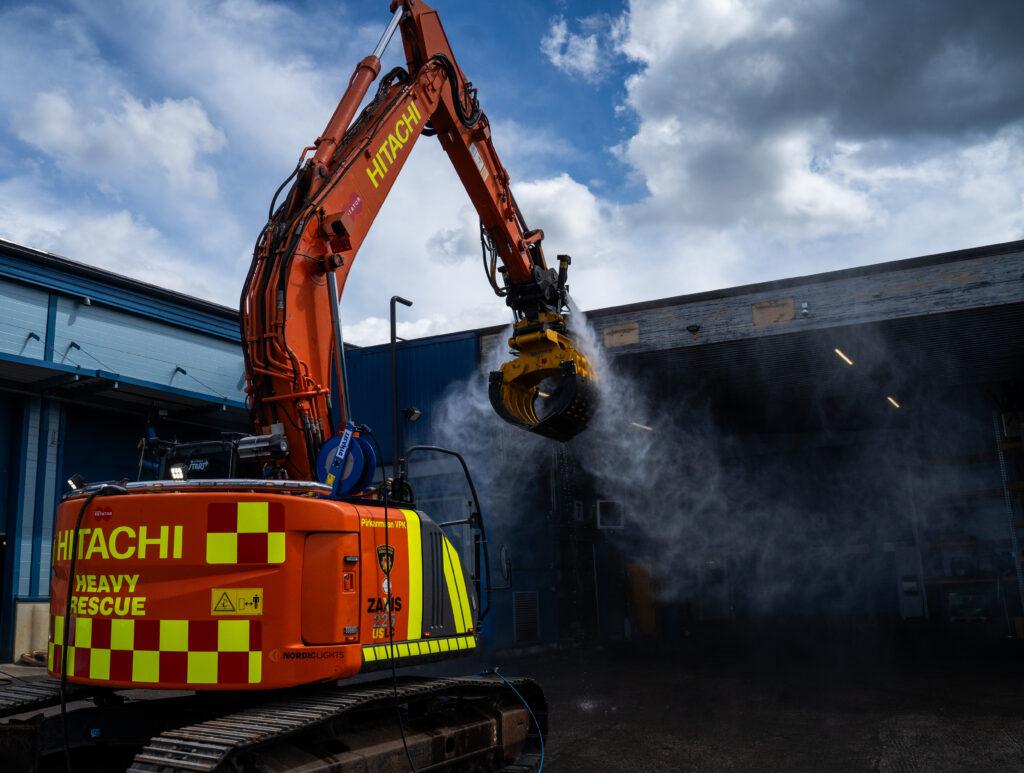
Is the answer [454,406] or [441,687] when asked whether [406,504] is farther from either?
[454,406]

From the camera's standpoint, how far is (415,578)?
5.33m

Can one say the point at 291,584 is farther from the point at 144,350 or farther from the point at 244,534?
the point at 144,350

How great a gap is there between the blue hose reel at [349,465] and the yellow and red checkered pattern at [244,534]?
Result: 30.7 inches

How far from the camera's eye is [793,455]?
24.7 meters

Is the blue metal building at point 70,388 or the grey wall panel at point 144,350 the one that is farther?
the grey wall panel at point 144,350

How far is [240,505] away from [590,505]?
53.5 feet

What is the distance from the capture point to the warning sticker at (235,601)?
172 inches

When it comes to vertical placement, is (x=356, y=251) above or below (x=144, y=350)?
below

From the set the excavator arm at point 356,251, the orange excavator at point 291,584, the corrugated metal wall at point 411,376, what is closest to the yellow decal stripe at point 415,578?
the orange excavator at point 291,584

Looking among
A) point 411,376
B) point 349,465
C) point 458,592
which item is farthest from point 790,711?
point 411,376

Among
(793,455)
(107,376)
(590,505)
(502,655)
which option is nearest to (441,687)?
(502,655)

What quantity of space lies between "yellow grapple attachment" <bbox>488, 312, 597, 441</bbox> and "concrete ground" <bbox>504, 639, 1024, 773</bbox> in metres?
3.35

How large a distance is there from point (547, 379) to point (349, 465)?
15.7ft

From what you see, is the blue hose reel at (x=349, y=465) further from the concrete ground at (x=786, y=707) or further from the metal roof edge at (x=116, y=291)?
the metal roof edge at (x=116, y=291)
